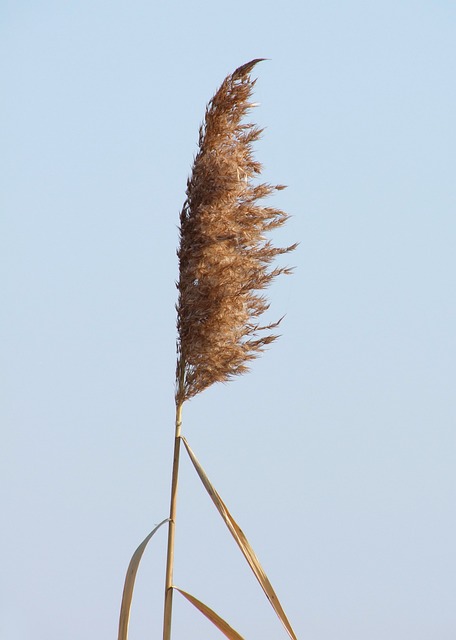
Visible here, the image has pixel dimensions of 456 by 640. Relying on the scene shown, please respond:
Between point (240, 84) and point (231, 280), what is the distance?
684 mm

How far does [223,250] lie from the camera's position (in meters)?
2.68

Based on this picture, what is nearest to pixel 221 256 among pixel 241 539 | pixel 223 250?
pixel 223 250

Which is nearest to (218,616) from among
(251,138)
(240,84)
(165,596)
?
(165,596)

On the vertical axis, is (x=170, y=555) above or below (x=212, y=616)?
above

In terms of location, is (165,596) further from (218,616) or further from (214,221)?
(214,221)

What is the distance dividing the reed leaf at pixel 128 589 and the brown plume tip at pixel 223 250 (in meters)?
0.53

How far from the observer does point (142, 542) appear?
8.70 feet

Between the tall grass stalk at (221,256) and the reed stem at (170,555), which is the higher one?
the tall grass stalk at (221,256)

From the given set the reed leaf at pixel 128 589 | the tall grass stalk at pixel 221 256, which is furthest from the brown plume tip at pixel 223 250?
the reed leaf at pixel 128 589

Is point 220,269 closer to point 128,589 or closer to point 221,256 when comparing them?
point 221,256

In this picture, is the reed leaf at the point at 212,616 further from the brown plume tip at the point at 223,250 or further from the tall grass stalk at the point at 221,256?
the brown plume tip at the point at 223,250

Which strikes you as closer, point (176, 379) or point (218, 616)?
point (218, 616)

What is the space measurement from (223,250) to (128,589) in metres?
1.18

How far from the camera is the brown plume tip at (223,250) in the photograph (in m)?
2.66
